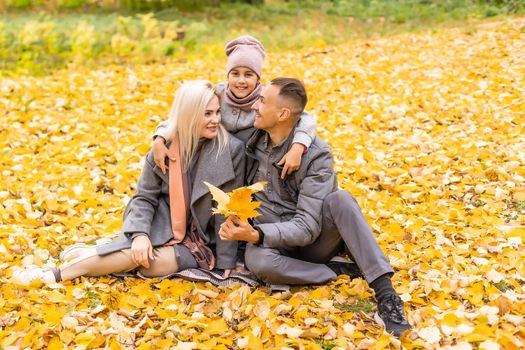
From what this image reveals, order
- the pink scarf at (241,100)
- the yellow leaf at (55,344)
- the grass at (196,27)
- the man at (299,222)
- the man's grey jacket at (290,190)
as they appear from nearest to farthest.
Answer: the yellow leaf at (55,344) → the man at (299,222) → the man's grey jacket at (290,190) → the pink scarf at (241,100) → the grass at (196,27)

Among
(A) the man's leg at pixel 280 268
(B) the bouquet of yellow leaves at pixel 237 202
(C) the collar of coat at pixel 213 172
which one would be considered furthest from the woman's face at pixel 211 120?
(A) the man's leg at pixel 280 268

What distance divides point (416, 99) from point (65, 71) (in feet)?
17.4

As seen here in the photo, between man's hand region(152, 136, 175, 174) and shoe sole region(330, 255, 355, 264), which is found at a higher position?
man's hand region(152, 136, 175, 174)

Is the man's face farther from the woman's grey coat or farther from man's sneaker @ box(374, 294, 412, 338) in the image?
man's sneaker @ box(374, 294, 412, 338)

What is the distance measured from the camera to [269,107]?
3.12 metres

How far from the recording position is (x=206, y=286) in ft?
10.8

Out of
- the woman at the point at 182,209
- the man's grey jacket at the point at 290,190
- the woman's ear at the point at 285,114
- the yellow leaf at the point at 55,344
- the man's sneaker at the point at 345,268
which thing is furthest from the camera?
the man's sneaker at the point at 345,268

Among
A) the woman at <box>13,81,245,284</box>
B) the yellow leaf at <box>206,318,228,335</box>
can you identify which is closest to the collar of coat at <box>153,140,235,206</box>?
the woman at <box>13,81,245,284</box>

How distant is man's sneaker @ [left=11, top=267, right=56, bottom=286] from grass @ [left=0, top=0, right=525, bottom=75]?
246 inches

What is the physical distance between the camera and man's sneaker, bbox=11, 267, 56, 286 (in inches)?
125

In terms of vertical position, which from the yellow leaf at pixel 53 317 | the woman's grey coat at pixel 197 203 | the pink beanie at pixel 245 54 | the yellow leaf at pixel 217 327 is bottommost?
the yellow leaf at pixel 217 327

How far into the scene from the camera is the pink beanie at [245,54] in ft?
11.7

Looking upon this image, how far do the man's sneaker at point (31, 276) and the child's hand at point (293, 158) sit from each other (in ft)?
4.92

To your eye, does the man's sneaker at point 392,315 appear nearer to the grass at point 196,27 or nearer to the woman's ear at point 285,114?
the woman's ear at point 285,114
